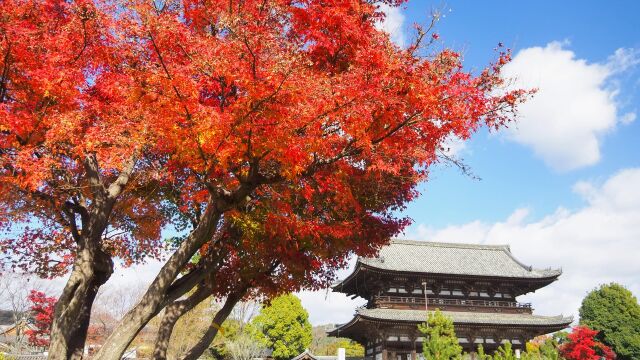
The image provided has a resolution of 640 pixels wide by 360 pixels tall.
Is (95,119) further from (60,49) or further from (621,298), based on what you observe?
(621,298)

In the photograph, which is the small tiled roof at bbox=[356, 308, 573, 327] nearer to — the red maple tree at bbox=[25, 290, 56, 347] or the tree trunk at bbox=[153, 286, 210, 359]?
the tree trunk at bbox=[153, 286, 210, 359]

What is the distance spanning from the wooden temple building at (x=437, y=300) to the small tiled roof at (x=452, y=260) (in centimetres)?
7

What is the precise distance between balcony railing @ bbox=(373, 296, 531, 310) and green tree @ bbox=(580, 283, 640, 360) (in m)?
22.2

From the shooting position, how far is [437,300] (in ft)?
96.6

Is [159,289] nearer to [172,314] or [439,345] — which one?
[172,314]

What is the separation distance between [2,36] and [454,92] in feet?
26.3

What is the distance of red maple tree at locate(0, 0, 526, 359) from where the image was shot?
7.57 meters

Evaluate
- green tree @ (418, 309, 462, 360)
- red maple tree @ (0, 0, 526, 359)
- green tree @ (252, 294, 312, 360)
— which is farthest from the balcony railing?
green tree @ (252, 294, 312, 360)

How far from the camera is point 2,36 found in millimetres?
8336

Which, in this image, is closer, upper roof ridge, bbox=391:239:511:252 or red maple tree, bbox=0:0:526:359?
red maple tree, bbox=0:0:526:359

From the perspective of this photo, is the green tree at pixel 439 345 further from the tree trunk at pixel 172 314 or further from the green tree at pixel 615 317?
the green tree at pixel 615 317

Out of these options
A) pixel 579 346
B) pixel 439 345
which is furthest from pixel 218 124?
pixel 579 346

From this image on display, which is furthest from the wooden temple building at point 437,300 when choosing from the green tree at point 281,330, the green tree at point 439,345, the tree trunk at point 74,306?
the tree trunk at point 74,306

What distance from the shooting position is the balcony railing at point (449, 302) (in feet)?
94.7
